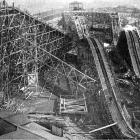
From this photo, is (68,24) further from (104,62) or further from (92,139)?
(92,139)

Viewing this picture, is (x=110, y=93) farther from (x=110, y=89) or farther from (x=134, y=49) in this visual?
(x=134, y=49)

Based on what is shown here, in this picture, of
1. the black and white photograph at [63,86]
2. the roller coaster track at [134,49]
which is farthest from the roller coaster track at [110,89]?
the roller coaster track at [134,49]

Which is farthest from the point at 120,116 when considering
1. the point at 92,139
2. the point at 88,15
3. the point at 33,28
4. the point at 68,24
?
the point at 88,15

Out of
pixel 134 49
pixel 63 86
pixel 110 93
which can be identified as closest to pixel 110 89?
pixel 110 93

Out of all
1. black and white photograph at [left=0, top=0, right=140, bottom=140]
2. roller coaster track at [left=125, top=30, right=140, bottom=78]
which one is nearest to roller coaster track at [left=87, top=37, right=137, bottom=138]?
black and white photograph at [left=0, top=0, right=140, bottom=140]

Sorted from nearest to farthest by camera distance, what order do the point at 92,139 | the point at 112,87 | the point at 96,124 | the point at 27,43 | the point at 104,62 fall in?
the point at 92,139, the point at 96,124, the point at 112,87, the point at 27,43, the point at 104,62

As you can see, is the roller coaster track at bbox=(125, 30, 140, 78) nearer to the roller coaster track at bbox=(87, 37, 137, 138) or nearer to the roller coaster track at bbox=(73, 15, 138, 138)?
the roller coaster track at bbox=(73, 15, 138, 138)
